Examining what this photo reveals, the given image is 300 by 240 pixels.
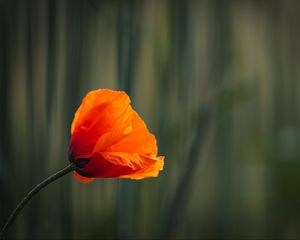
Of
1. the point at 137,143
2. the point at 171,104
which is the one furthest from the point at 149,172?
the point at 171,104

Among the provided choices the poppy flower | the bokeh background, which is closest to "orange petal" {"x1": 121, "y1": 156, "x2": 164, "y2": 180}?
the poppy flower

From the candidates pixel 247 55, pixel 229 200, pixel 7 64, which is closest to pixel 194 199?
pixel 229 200

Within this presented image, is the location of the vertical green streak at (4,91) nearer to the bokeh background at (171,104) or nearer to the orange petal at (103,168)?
the bokeh background at (171,104)

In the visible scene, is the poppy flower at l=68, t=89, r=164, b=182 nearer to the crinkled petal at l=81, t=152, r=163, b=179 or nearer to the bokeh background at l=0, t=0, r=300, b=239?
the crinkled petal at l=81, t=152, r=163, b=179

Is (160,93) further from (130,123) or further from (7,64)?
(130,123)

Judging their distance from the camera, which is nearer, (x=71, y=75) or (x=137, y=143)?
(x=137, y=143)

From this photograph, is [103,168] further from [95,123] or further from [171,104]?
[171,104]
